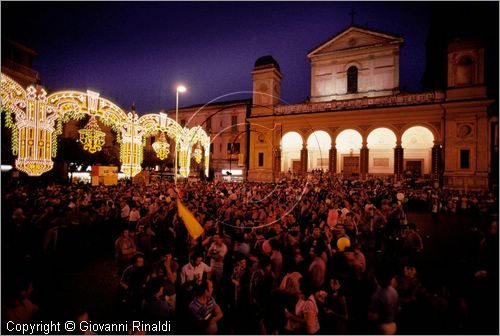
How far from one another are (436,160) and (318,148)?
1343 centimetres

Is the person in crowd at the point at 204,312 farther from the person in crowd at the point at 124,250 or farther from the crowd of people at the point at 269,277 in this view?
the person in crowd at the point at 124,250

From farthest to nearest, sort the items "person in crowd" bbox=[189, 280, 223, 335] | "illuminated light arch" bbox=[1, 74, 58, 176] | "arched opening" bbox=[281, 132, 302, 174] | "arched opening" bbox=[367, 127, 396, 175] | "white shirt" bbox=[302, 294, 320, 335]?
"arched opening" bbox=[281, 132, 302, 174], "arched opening" bbox=[367, 127, 396, 175], "illuminated light arch" bbox=[1, 74, 58, 176], "person in crowd" bbox=[189, 280, 223, 335], "white shirt" bbox=[302, 294, 320, 335]

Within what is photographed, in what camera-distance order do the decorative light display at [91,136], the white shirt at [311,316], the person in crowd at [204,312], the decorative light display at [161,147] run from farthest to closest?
the decorative light display at [161,147]
the decorative light display at [91,136]
the person in crowd at [204,312]
the white shirt at [311,316]

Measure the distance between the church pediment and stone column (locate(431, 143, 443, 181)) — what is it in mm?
14237

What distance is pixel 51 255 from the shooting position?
880cm

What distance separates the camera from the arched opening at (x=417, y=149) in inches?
1256

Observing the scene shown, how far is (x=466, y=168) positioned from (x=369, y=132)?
32.2 feet

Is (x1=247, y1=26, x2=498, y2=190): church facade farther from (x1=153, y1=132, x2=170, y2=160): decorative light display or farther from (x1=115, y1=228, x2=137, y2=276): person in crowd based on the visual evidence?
(x1=115, y1=228, x2=137, y2=276): person in crowd

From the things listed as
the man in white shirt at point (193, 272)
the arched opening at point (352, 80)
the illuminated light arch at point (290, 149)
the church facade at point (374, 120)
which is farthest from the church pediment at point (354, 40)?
the man in white shirt at point (193, 272)

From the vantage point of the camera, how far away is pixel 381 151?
34.2 metres

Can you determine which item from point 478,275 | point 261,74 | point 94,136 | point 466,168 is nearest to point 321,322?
point 478,275

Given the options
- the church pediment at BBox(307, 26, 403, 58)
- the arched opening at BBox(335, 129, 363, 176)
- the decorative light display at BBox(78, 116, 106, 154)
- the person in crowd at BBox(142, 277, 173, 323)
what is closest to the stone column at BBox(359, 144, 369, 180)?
the arched opening at BBox(335, 129, 363, 176)

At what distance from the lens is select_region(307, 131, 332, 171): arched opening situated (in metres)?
36.8

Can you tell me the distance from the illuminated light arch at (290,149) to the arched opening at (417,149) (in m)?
12.7
